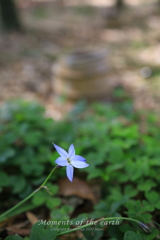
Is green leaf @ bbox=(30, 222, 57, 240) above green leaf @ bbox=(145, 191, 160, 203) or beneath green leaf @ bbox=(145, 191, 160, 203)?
beneath

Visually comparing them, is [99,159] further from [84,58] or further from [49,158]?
[84,58]

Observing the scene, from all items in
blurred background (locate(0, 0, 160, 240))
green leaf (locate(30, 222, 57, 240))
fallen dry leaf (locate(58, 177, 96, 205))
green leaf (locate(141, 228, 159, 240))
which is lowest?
green leaf (locate(141, 228, 159, 240))

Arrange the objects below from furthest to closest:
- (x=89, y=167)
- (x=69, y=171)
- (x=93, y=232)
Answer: (x=89, y=167) < (x=93, y=232) < (x=69, y=171)

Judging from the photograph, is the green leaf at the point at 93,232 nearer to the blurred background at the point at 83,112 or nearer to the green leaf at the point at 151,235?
the blurred background at the point at 83,112

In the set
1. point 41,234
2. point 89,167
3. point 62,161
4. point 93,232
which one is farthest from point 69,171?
point 89,167

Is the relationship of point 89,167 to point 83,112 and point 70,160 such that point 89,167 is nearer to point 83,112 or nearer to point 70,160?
point 70,160

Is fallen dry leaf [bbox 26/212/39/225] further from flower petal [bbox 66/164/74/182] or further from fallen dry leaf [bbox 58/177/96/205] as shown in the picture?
flower petal [bbox 66/164/74/182]

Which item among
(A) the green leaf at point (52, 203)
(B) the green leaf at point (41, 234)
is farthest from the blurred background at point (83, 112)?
(B) the green leaf at point (41, 234)

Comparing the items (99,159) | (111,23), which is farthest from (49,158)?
(111,23)

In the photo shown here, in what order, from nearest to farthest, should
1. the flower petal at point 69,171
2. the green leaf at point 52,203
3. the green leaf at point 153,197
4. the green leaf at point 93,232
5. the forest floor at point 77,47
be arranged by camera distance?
the flower petal at point 69,171 < the green leaf at point 93,232 < the green leaf at point 153,197 < the green leaf at point 52,203 < the forest floor at point 77,47

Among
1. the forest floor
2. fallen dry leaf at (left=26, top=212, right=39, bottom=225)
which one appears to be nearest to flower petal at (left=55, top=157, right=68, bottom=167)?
fallen dry leaf at (left=26, top=212, right=39, bottom=225)

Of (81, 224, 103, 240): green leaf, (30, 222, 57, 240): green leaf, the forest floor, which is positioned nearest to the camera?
(30, 222, 57, 240): green leaf
